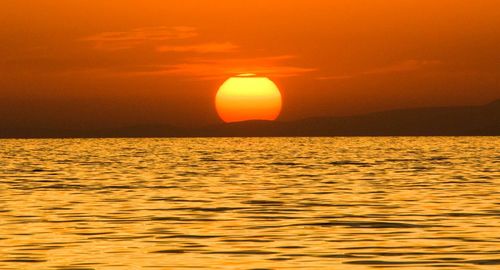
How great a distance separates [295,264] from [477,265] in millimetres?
4168

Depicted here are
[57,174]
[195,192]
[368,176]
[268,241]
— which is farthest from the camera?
[57,174]

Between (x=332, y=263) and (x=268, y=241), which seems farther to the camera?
(x=268, y=241)

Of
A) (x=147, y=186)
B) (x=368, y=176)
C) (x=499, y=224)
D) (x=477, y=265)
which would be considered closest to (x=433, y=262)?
(x=477, y=265)

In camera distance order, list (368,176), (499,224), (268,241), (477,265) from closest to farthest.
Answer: (477,265)
(268,241)
(499,224)
(368,176)

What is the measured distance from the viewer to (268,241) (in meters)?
32.0

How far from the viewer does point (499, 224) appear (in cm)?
3634

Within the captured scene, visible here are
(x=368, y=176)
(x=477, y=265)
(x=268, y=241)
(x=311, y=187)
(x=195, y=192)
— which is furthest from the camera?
(x=368, y=176)

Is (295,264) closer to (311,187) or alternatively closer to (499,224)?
(499,224)

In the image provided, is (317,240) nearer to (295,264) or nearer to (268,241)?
(268,241)

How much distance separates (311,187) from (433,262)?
31.3 metres

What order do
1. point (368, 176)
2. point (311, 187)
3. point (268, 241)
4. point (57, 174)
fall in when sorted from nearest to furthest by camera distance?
point (268, 241)
point (311, 187)
point (368, 176)
point (57, 174)

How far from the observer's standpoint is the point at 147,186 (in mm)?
60500

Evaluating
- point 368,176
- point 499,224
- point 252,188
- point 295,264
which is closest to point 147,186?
point 252,188

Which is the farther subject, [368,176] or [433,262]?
[368,176]
